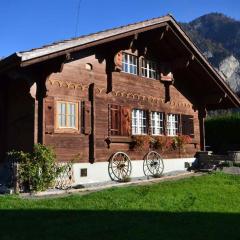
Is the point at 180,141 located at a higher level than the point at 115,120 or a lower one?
lower

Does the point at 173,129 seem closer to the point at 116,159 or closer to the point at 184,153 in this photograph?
the point at 184,153

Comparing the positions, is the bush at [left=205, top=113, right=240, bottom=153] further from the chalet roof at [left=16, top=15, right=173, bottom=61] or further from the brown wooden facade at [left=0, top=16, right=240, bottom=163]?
Answer: the chalet roof at [left=16, top=15, right=173, bottom=61]

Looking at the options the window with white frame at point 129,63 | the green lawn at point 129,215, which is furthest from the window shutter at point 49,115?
the window with white frame at point 129,63

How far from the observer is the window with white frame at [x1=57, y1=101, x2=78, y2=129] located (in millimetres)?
14001

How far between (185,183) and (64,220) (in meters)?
6.63

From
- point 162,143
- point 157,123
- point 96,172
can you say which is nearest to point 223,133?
point 157,123

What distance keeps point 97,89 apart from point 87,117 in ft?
4.09

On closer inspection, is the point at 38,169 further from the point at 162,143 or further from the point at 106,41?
the point at 162,143

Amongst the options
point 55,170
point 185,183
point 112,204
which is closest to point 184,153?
point 185,183

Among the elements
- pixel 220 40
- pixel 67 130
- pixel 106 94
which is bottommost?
pixel 67 130

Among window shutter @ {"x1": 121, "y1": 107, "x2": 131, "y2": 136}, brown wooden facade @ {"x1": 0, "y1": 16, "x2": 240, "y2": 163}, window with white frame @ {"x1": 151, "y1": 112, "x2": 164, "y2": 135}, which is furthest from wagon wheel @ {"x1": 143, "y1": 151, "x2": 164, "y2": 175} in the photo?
window shutter @ {"x1": 121, "y1": 107, "x2": 131, "y2": 136}

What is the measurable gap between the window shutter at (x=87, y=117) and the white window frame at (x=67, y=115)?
27 centimetres

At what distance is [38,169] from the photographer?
12273mm

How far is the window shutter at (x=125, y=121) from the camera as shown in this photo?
635 inches
